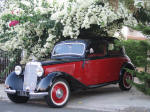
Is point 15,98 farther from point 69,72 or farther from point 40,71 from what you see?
point 69,72

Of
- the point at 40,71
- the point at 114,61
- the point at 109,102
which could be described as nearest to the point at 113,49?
the point at 114,61

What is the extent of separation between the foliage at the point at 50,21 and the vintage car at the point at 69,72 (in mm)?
598

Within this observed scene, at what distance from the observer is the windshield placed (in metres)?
8.35

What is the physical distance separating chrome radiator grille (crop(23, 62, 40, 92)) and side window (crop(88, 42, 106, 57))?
191 cm

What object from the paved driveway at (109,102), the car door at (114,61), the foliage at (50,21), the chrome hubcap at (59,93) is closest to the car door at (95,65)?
the car door at (114,61)

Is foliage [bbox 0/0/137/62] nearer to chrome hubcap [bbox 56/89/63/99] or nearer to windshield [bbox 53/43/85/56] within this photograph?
windshield [bbox 53/43/85/56]

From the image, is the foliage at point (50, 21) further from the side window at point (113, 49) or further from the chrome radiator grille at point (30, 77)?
the chrome radiator grille at point (30, 77)

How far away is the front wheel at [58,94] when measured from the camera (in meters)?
6.88

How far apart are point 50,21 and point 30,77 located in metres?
2.80

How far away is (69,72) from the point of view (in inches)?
301

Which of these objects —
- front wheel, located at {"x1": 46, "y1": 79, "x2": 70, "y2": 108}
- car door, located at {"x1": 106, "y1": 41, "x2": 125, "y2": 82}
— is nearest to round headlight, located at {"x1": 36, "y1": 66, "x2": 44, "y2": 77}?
front wheel, located at {"x1": 46, "y1": 79, "x2": 70, "y2": 108}

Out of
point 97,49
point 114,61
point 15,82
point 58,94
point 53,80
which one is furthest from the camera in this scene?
point 114,61

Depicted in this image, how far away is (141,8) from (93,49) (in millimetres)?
2021

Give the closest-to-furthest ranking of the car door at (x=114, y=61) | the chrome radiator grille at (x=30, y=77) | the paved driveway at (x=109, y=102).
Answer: the paved driveway at (x=109, y=102) → the chrome radiator grille at (x=30, y=77) → the car door at (x=114, y=61)
